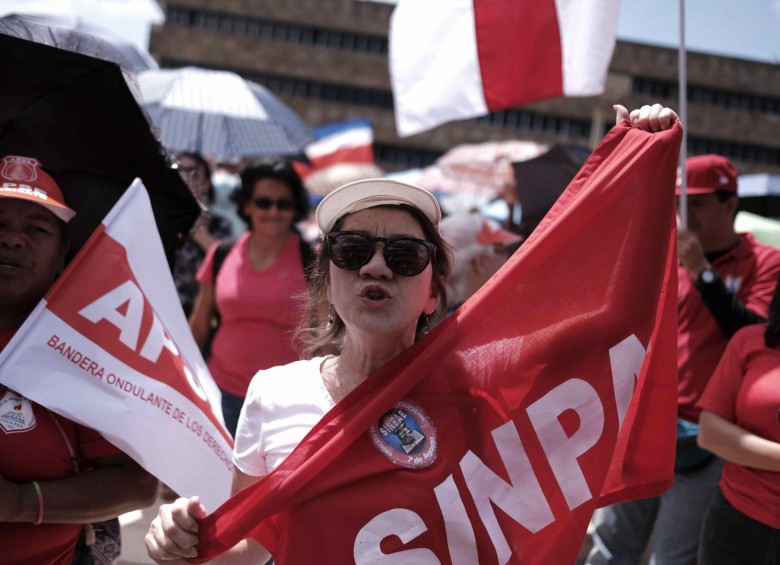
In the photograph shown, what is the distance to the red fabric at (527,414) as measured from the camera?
6.25 ft

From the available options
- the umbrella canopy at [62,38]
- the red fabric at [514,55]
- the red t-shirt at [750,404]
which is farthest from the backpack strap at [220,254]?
the red t-shirt at [750,404]

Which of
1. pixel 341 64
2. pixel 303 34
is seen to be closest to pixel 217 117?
pixel 341 64

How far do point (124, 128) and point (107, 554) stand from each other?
1.28 m

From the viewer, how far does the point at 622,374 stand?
6.87 ft

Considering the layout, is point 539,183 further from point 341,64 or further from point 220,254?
point 341,64

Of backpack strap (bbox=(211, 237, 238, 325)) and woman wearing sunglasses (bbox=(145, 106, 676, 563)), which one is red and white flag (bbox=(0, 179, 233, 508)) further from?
backpack strap (bbox=(211, 237, 238, 325))

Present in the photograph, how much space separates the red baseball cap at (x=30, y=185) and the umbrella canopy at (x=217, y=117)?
5.25 metres

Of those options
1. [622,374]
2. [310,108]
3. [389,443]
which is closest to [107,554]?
[389,443]

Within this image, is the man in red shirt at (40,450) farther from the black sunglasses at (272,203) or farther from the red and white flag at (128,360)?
the black sunglasses at (272,203)

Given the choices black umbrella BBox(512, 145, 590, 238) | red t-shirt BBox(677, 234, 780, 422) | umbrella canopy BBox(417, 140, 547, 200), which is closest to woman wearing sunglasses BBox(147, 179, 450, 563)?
red t-shirt BBox(677, 234, 780, 422)

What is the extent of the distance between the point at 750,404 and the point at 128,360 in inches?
77.9

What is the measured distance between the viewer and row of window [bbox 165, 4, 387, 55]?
156 ft

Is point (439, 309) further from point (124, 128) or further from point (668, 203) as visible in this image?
point (124, 128)

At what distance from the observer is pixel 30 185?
2416mm
